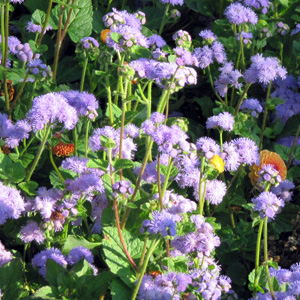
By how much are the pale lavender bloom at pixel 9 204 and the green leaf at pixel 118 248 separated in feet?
1.08

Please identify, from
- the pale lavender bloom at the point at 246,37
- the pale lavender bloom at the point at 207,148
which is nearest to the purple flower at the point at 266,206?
the pale lavender bloom at the point at 207,148

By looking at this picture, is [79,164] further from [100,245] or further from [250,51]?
[250,51]

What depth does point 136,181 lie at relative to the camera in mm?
2643

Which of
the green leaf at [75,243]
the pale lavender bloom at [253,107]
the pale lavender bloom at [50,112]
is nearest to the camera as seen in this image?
the pale lavender bloom at [50,112]

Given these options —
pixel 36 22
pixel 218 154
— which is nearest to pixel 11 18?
pixel 36 22

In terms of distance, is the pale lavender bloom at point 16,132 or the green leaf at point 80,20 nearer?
the pale lavender bloom at point 16,132

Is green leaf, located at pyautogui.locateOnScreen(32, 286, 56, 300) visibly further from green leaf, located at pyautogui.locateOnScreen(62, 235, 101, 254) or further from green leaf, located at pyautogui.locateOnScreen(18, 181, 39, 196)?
green leaf, located at pyautogui.locateOnScreen(18, 181, 39, 196)

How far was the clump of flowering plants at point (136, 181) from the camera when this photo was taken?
7.32ft

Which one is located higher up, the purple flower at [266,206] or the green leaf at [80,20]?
A: the green leaf at [80,20]

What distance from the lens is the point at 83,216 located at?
2.48m

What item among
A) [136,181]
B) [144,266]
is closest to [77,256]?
[144,266]

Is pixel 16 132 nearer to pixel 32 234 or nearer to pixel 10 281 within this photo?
pixel 32 234

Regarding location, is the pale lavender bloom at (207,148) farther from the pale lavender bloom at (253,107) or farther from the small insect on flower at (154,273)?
the pale lavender bloom at (253,107)

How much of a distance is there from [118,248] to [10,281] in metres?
0.41
